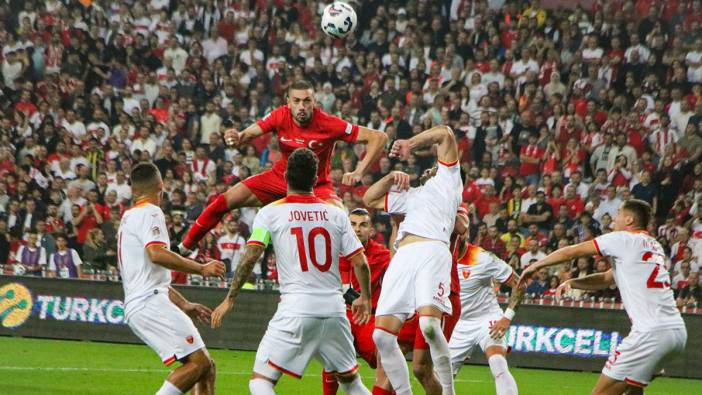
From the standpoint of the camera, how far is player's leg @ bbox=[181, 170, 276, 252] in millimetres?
Answer: 11008

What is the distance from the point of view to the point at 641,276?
919cm

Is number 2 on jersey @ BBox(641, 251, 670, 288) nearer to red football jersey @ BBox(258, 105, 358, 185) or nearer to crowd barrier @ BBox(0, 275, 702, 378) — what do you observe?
red football jersey @ BBox(258, 105, 358, 185)

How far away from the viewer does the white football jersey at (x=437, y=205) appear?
10.2 meters

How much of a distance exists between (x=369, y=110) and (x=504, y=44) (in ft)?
9.85

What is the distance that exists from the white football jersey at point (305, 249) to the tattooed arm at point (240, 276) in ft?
0.25

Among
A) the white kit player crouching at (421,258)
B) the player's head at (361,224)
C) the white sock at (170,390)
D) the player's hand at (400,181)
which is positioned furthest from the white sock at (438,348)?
the white sock at (170,390)

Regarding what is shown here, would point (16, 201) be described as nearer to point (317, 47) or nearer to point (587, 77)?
point (317, 47)

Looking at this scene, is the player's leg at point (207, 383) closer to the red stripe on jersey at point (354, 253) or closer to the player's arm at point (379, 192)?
the red stripe on jersey at point (354, 253)

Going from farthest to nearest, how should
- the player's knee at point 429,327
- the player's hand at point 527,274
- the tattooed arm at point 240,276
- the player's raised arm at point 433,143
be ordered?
the player's raised arm at point 433,143, the player's knee at point 429,327, the player's hand at point 527,274, the tattooed arm at point 240,276

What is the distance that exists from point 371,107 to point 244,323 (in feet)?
19.0

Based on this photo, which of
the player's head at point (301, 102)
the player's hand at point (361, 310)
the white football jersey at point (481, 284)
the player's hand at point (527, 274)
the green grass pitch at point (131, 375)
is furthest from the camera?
the green grass pitch at point (131, 375)

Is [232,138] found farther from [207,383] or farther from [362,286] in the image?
[362,286]

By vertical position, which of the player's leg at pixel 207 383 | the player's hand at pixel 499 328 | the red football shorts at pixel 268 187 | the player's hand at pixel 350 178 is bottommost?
the player's leg at pixel 207 383

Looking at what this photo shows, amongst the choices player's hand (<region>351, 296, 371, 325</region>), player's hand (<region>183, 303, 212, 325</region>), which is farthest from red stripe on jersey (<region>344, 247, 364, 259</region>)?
player's hand (<region>183, 303, 212, 325</region>)
